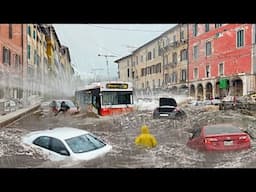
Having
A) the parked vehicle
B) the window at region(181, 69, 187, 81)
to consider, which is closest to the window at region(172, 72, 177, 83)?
the window at region(181, 69, 187, 81)

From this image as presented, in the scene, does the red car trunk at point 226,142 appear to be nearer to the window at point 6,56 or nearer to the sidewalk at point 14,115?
the sidewalk at point 14,115

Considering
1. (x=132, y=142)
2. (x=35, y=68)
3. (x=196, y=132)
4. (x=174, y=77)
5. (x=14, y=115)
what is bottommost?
(x=132, y=142)

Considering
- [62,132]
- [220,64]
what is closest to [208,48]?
[220,64]

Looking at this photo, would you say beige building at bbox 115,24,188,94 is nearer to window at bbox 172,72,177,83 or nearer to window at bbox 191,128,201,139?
window at bbox 172,72,177,83

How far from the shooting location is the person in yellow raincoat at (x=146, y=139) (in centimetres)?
384

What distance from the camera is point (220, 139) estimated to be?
385 cm

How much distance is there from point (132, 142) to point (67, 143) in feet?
2.63

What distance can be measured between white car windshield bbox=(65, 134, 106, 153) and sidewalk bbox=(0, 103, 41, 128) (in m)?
0.78

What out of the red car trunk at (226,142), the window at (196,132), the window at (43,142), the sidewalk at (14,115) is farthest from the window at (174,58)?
the window at (43,142)

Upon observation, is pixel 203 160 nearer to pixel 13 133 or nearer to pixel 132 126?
pixel 132 126

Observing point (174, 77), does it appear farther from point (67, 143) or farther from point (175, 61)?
point (67, 143)

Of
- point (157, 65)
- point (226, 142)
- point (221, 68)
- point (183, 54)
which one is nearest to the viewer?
point (226, 142)
